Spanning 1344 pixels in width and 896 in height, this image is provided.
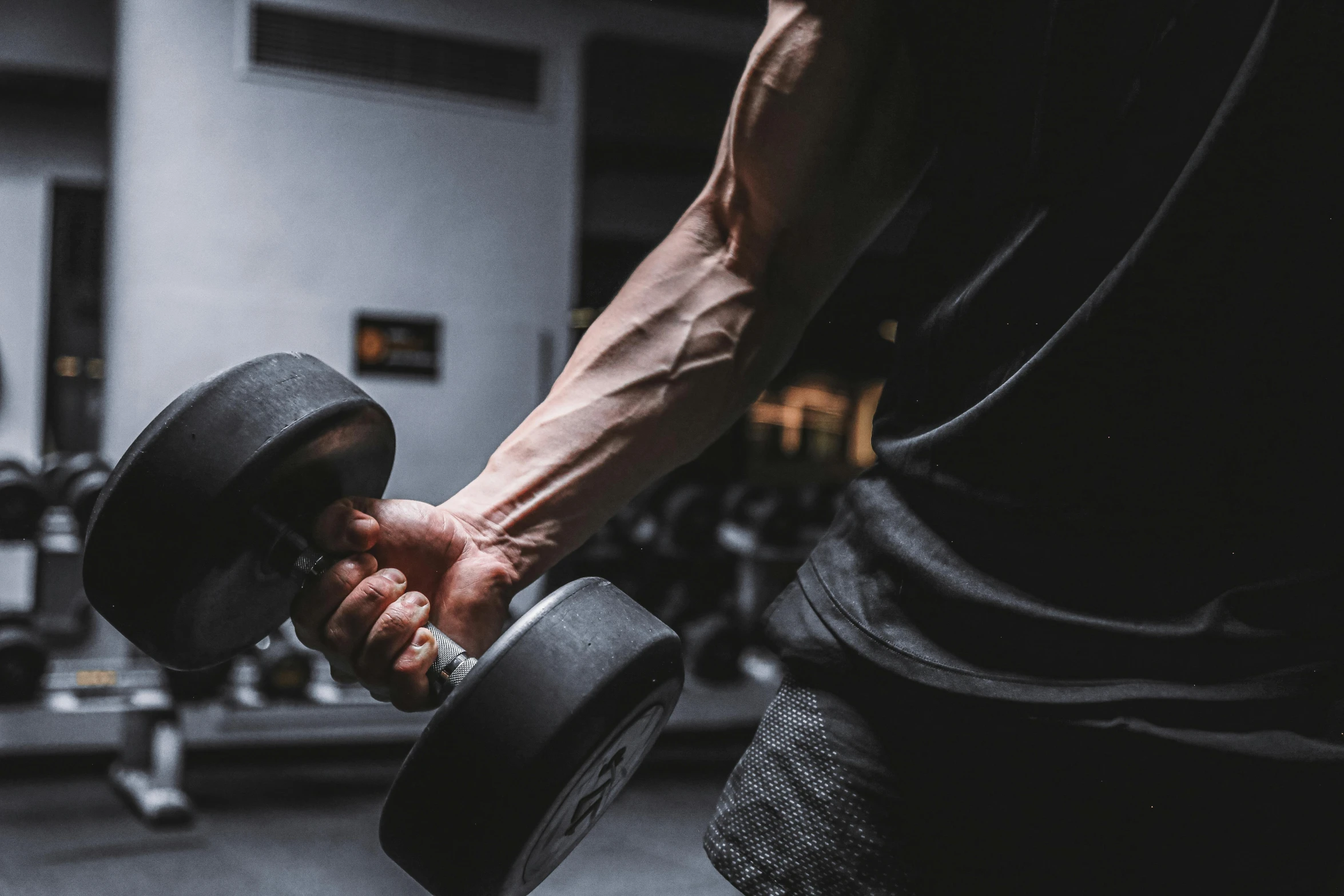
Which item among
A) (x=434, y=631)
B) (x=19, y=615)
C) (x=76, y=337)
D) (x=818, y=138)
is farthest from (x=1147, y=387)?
(x=76, y=337)

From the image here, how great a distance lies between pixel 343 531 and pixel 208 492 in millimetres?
88

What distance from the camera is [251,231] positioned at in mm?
3188

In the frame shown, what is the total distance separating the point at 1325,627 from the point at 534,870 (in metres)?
0.44

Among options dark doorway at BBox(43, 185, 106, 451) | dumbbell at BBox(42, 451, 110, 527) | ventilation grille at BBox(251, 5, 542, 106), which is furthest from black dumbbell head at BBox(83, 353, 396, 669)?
dark doorway at BBox(43, 185, 106, 451)

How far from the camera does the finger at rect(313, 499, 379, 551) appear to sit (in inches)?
27.3

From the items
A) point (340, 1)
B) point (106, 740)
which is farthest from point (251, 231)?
point (106, 740)

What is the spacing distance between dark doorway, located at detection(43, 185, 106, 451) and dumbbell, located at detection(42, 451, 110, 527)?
3.62ft

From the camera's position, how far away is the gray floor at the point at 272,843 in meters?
2.36

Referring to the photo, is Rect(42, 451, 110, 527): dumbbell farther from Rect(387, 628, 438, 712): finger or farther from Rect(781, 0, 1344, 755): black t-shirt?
Rect(781, 0, 1344, 755): black t-shirt

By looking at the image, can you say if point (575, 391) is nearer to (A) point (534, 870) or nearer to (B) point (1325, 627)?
(A) point (534, 870)

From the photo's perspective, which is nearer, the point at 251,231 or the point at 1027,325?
the point at 1027,325

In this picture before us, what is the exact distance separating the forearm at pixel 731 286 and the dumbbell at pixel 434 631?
0.27 feet

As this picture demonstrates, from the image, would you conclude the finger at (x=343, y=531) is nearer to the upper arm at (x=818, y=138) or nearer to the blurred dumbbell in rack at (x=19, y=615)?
the upper arm at (x=818, y=138)

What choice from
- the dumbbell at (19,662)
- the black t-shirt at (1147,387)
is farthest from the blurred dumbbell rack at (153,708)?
the black t-shirt at (1147,387)
